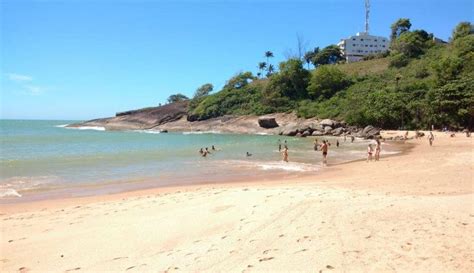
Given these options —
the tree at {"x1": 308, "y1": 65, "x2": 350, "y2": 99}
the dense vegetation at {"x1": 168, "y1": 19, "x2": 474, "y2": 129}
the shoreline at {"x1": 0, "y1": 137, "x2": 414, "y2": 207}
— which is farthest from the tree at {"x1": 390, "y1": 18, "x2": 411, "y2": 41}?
the shoreline at {"x1": 0, "y1": 137, "x2": 414, "y2": 207}

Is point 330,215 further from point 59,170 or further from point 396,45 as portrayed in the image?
point 396,45

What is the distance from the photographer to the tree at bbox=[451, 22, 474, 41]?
304ft

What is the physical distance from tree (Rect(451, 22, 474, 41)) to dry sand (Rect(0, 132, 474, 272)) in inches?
3805

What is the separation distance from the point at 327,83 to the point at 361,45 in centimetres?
6031

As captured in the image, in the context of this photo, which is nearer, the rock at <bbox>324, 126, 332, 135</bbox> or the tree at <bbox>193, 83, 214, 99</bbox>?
the rock at <bbox>324, 126, 332, 135</bbox>

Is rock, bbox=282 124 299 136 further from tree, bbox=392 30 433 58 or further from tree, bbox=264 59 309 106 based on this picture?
tree, bbox=392 30 433 58

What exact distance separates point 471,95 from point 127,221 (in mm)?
56293

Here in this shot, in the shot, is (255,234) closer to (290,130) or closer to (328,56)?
(290,130)

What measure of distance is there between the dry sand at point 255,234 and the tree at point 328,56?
11016cm

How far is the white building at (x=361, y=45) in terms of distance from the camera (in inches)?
5221

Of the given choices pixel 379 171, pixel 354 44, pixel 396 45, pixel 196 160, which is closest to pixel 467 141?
pixel 379 171

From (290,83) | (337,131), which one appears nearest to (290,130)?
(337,131)

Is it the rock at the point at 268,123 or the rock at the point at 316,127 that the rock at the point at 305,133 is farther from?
the rock at the point at 268,123

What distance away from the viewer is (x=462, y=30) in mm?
94312
